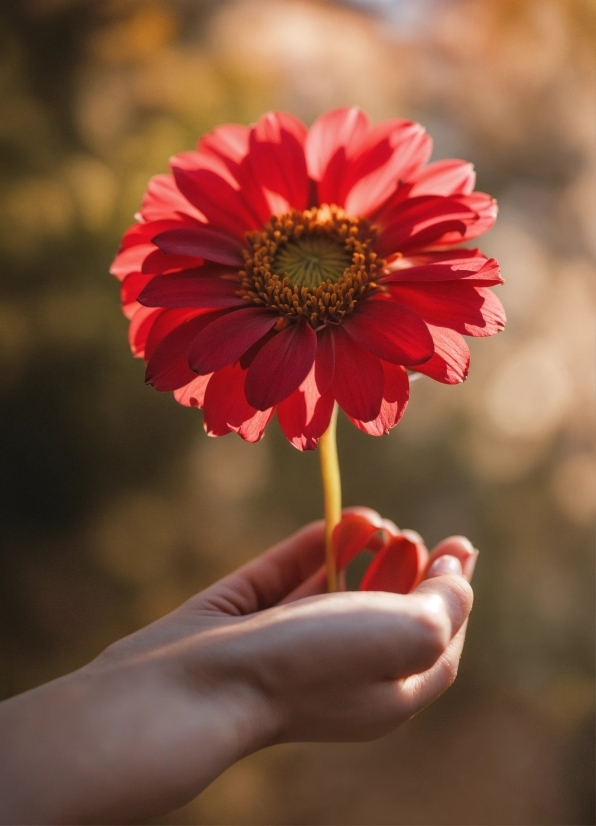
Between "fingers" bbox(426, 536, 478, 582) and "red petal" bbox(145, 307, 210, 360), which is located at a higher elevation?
"red petal" bbox(145, 307, 210, 360)

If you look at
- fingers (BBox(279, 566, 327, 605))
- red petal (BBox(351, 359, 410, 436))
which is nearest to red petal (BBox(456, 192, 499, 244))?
red petal (BBox(351, 359, 410, 436))

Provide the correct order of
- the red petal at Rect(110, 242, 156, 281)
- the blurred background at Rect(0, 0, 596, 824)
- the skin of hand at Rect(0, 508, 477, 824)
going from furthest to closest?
the blurred background at Rect(0, 0, 596, 824), the red petal at Rect(110, 242, 156, 281), the skin of hand at Rect(0, 508, 477, 824)

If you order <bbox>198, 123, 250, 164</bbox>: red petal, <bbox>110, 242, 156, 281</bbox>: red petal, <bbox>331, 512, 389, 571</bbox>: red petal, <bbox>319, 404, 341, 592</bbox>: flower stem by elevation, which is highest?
<bbox>198, 123, 250, 164</bbox>: red petal

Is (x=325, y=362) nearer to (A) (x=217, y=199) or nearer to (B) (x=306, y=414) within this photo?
(B) (x=306, y=414)

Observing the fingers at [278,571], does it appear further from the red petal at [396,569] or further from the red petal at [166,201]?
the red petal at [166,201]

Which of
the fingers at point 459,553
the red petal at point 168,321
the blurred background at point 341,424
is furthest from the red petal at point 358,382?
the blurred background at point 341,424

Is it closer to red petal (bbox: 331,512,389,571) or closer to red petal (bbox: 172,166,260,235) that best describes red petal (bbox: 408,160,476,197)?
red petal (bbox: 172,166,260,235)

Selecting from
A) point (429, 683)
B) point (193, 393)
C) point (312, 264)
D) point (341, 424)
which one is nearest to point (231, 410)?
point (193, 393)

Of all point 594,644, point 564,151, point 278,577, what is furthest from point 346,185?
point 594,644
